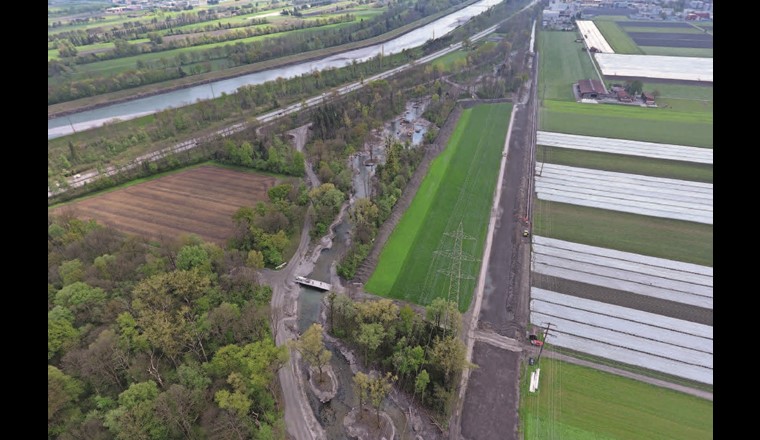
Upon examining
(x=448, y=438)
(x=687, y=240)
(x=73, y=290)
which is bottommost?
(x=448, y=438)

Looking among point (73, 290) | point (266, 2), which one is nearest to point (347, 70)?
point (73, 290)

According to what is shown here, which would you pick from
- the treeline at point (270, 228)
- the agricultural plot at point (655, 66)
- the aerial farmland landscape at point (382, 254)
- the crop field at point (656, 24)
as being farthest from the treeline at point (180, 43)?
the crop field at point (656, 24)

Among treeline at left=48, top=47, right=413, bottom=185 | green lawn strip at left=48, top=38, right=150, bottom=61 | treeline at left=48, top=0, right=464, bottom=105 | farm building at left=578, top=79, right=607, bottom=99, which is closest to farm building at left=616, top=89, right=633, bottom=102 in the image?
farm building at left=578, top=79, right=607, bottom=99

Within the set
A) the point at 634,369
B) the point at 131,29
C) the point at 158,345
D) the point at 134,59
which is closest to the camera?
the point at 158,345

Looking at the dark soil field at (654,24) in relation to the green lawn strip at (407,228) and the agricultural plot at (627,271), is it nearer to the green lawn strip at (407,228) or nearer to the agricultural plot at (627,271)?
the green lawn strip at (407,228)

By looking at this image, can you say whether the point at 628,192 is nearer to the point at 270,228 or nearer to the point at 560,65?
the point at 270,228

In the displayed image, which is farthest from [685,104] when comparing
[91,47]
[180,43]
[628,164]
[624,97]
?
[91,47]

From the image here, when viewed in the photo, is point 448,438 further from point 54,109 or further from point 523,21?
point 523,21
